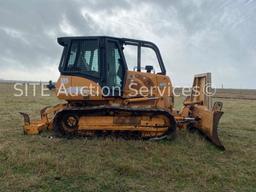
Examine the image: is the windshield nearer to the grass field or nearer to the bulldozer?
the bulldozer

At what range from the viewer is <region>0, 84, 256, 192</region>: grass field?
18.6 feet

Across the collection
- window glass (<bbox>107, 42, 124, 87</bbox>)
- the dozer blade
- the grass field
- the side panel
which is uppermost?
window glass (<bbox>107, 42, 124, 87</bbox>)

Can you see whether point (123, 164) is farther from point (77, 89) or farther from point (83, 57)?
point (83, 57)

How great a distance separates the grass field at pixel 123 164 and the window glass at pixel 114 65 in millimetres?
1646

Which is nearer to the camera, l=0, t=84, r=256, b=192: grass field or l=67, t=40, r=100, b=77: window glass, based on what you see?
l=0, t=84, r=256, b=192: grass field

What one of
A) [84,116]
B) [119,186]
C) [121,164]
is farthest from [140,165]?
[84,116]

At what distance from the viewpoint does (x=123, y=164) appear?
6586 millimetres

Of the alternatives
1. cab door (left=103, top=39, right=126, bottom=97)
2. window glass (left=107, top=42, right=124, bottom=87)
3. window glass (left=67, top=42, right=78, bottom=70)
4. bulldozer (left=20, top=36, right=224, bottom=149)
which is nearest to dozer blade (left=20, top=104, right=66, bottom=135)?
bulldozer (left=20, top=36, right=224, bottom=149)

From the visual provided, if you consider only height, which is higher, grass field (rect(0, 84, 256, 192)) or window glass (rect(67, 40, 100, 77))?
window glass (rect(67, 40, 100, 77))

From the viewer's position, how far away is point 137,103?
9406mm

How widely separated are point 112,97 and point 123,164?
9.47 ft

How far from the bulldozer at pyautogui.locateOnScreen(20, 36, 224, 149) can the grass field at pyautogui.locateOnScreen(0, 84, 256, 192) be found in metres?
0.39

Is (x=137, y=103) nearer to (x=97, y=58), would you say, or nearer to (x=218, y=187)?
(x=97, y=58)

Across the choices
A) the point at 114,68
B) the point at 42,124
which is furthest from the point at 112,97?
the point at 42,124
